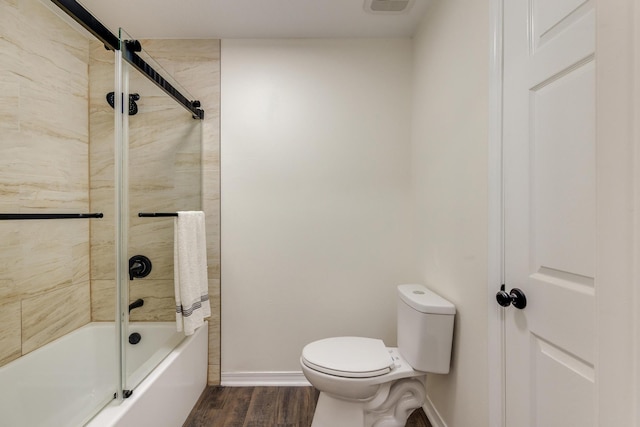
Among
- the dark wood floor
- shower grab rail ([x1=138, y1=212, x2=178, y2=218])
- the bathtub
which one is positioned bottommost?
the dark wood floor

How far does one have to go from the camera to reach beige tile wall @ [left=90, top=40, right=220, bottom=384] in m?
1.51

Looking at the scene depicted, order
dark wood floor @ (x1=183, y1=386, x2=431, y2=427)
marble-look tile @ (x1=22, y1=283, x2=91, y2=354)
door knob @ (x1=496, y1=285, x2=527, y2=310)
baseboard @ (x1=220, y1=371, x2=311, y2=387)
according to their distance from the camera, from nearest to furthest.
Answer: door knob @ (x1=496, y1=285, x2=527, y2=310), marble-look tile @ (x1=22, y1=283, x2=91, y2=354), dark wood floor @ (x1=183, y1=386, x2=431, y2=427), baseboard @ (x1=220, y1=371, x2=311, y2=387)

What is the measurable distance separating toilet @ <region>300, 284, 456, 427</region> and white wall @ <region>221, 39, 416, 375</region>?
51 cm

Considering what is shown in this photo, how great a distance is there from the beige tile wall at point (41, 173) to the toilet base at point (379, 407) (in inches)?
60.9

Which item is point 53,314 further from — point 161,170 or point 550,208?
point 550,208

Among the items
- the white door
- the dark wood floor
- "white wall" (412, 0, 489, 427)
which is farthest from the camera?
the dark wood floor

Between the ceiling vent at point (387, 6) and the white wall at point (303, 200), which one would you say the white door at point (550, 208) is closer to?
the ceiling vent at point (387, 6)

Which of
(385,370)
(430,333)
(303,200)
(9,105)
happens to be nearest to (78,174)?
(9,105)

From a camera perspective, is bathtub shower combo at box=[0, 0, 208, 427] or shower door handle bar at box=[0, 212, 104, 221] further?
shower door handle bar at box=[0, 212, 104, 221]

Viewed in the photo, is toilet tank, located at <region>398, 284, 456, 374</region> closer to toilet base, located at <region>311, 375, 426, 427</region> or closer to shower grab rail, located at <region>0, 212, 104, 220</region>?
toilet base, located at <region>311, 375, 426, 427</region>

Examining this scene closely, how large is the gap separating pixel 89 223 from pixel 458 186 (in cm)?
217

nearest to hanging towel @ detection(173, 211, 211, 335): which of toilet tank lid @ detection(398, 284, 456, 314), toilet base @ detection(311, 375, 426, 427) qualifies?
toilet base @ detection(311, 375, 426, 427)

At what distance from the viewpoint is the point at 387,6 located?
1754mm

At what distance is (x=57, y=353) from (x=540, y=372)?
226cm
